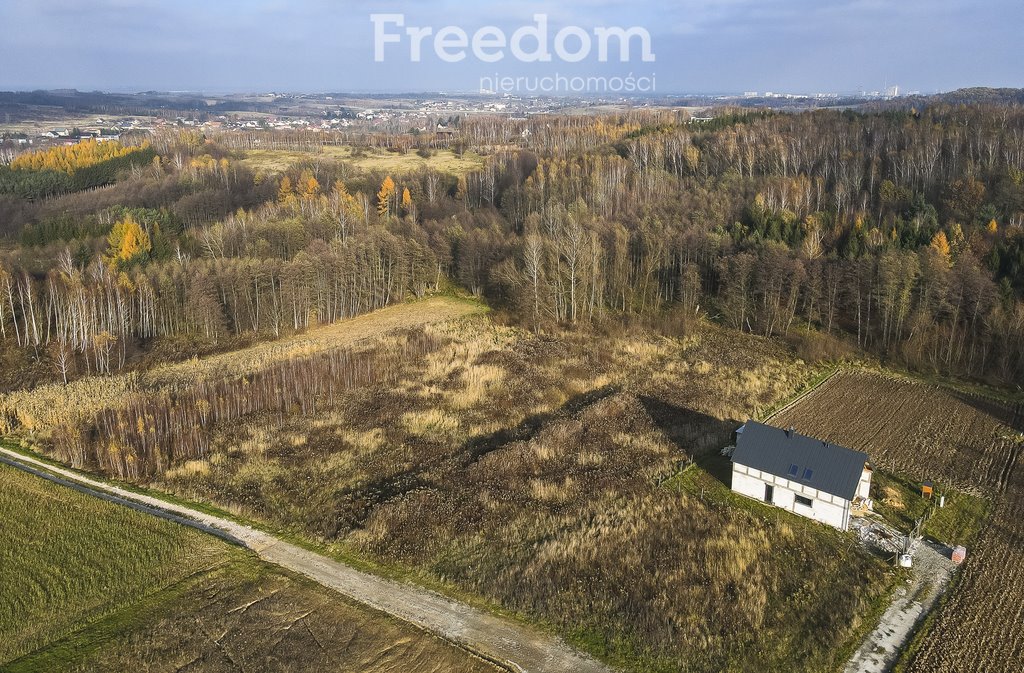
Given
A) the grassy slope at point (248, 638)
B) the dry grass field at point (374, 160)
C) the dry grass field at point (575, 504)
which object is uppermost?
the dry grass field at point (374, 160)

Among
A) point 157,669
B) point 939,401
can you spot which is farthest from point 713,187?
point 157,669

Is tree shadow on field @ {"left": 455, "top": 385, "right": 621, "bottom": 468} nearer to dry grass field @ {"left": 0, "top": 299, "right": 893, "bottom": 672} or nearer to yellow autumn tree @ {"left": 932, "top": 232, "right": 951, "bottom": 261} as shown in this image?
dry grass field @ {"left": 0, "top": 299, "right": 893, "bottom": 672}

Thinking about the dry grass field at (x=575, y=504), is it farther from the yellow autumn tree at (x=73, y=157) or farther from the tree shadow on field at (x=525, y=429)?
the yellow autumn tree at (x=73, y=157)

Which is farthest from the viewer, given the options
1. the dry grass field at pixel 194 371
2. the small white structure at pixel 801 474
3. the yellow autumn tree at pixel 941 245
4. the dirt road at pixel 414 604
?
the yellow autumn tree at pixel 941 245

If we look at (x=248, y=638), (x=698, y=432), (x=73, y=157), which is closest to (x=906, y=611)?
(x=698, y=432)

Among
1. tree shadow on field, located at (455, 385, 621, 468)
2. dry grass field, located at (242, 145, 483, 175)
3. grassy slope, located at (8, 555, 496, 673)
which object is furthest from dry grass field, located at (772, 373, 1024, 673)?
dry grass field, located at (242, 145, 483, 175)

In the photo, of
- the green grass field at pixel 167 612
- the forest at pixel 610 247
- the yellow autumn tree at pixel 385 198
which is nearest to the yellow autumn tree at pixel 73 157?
the forest at pixel 610 247
